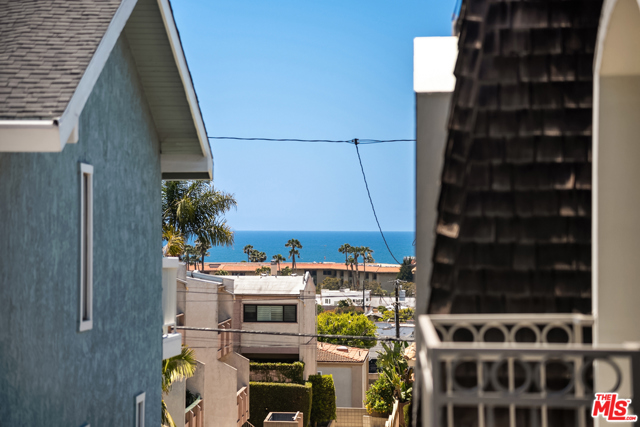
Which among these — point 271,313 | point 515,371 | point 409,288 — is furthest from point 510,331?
point 409,288

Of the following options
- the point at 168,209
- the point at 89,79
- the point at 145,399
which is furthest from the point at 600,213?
the point at 168,209

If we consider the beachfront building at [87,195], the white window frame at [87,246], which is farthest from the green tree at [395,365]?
the white window frame at [87,246]

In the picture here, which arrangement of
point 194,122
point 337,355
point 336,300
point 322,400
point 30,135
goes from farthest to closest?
point 336,300 < point 337,355 < point 322,400 < point 194,122 < point 30,135

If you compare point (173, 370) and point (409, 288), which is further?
point (409, 288)

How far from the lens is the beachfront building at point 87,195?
15.4 feet

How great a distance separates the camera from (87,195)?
245 inches

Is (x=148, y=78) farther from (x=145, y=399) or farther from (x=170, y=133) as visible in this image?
(x=145, y=399)

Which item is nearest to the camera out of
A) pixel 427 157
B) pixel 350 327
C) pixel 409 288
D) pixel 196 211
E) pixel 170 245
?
pixel 427 157

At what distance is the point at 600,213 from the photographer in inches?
125

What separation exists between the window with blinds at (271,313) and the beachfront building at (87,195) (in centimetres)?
2037

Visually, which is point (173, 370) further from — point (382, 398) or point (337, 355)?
point (337, 355)

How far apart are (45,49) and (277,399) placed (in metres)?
23.5

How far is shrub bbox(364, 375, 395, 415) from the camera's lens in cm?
2168

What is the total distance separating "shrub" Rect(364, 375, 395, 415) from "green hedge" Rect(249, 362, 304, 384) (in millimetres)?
5588
